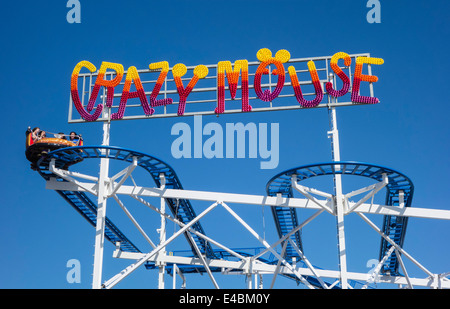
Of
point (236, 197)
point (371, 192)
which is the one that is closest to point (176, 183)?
point (236, 197)

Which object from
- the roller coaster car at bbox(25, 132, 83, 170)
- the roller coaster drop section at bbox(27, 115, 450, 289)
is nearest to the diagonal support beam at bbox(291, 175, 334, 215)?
the roller coaster drop section at bbox(27, 115, 450, 289)

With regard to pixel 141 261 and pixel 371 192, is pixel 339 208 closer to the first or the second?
pixel 371 192

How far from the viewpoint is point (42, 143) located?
23.1 meters

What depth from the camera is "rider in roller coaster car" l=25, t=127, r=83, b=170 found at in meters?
23.1

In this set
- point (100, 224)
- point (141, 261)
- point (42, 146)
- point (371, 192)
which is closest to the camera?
point (371, 192)

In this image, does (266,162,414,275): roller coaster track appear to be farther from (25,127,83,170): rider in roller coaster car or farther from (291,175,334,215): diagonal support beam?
(25,127,83,170): rider in roller coaster car

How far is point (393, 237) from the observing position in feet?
90.4

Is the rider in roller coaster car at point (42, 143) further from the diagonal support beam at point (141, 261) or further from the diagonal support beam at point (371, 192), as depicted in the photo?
the diagonal support beam at point (371, 192)

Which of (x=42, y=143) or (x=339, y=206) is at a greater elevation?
(x=42, y=143)

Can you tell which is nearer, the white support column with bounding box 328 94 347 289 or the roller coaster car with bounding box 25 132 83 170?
the white support column with bounding box 328 94 347 289

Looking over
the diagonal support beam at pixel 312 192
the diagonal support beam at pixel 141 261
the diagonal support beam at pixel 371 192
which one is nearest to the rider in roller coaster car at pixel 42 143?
the diagonal support beam at pixel 141 261

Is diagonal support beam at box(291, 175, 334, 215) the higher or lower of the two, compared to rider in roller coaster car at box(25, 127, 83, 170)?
lower
